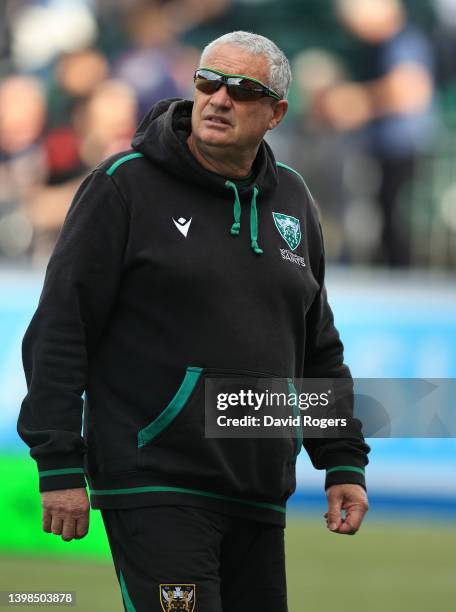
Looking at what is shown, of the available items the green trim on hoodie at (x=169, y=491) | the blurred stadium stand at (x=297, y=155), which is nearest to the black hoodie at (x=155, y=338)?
the green trim on hoodie at (x=169, y=491)

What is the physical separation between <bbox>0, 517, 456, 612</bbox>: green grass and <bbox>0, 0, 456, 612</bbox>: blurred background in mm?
71

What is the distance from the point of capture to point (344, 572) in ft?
22.8

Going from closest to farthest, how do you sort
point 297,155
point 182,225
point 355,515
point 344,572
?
point 182,225 → point 355,515 → point 344,572 → point 297,155

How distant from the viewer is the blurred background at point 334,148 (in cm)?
865

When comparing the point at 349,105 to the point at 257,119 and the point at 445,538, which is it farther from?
the point at 257,119

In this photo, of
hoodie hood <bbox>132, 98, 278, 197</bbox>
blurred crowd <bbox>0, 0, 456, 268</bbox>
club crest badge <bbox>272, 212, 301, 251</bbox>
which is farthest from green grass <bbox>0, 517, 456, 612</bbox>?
hoodie hood <bbox>132, 98, 278, 197</bbox>


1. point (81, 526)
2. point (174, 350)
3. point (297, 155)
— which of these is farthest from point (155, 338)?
point (297, 155)

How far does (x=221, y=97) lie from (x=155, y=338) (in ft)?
2.21

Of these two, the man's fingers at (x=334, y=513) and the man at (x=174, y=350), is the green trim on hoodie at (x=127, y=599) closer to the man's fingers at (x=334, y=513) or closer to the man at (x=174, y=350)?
the man at (x=174, y=350)

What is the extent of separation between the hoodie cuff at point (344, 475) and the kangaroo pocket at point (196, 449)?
0.42 metres

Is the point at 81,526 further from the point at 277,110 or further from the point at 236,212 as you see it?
the point at 277,110

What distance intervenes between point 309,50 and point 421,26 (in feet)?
2.79

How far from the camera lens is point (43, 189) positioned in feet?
31.2

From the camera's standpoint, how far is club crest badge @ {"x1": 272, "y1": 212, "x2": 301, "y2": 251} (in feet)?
11.7
